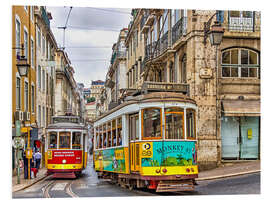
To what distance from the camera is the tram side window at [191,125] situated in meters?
12.2

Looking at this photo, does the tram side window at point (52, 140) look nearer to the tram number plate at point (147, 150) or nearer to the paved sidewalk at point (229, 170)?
the paved sidewalk at point (229, 170)

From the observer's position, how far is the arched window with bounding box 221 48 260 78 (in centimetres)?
1664

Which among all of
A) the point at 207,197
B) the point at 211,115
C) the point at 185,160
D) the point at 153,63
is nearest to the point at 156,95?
the point at 185,160

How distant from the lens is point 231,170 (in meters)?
15.6

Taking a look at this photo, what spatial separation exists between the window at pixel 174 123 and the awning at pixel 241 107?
4412 mm

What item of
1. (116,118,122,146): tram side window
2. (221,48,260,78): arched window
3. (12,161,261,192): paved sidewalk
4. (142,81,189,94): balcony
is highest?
(221,48,260,78): arched window

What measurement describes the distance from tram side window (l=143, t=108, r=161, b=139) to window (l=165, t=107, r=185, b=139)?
20cm

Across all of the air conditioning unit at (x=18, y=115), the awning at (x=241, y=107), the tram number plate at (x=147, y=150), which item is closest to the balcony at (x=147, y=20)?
the awning at (x=241, y=107)

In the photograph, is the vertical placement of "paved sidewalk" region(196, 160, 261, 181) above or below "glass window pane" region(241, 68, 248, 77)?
below

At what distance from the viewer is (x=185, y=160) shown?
39.2 feet

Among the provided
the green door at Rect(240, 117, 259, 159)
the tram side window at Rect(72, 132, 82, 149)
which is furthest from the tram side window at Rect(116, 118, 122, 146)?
the tram side window at Rect(72, 132, 82, 149)

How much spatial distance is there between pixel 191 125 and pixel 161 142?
101cm

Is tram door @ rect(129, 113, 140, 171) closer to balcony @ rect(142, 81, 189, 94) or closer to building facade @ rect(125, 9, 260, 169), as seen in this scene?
balcony @ rect(142, 81, 189, 94)

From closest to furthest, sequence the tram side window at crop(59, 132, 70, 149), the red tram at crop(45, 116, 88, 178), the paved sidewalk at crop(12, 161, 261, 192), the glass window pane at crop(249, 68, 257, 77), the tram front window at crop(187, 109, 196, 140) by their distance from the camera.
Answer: the tram front window at crop(187, 109, 196, 140) < the paved sidewalk at crop(12, 161, 261, 192) < the glass window pane at crop(249, 68, 257, 77) < the red tram at crop(45, 116, 88, 178) < the tram side window at crop(59, 132, 70, 149)
